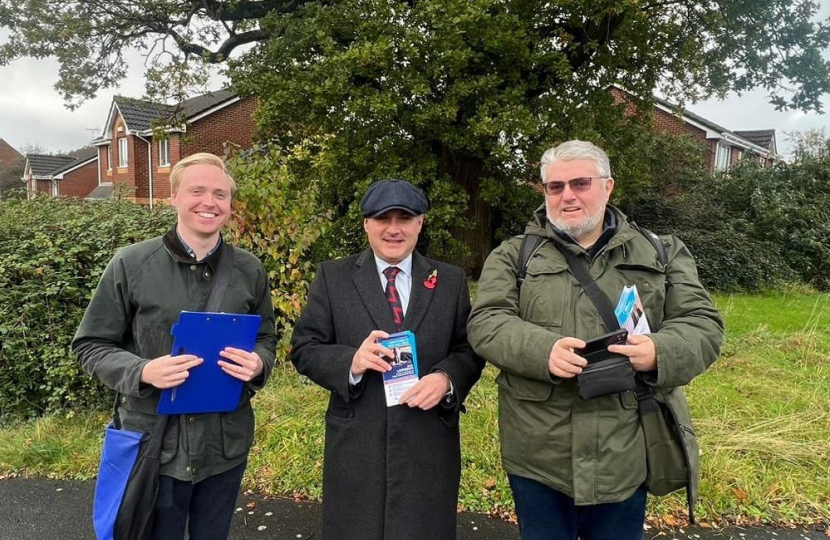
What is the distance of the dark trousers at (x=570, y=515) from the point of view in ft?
6.99

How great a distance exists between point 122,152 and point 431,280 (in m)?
32.2

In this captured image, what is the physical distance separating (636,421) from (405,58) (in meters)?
8.74

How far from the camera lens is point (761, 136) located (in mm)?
32438

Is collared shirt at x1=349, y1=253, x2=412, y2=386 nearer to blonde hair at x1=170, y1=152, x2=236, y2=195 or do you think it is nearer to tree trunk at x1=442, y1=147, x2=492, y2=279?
blonde hair at x1=170, y1=152, x2=236, y2=195

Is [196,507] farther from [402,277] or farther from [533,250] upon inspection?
[533,250]

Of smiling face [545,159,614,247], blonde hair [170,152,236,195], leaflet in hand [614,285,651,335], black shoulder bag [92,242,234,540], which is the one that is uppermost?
blonde hair [170,152,236,195]

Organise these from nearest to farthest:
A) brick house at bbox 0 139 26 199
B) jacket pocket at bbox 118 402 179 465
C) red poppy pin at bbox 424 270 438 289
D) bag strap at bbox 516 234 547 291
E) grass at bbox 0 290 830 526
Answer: jacket pocket at bbox 118 402 179 465 → bag strap at bbox 516 234 547 291 → red poppy pin at bbox 424 270 438 289 → grass at bbox 0 290 830 526 → brick house at bbox 0 139 26 199

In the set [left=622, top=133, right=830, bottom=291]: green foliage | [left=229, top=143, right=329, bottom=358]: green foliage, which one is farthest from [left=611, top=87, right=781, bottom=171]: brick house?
[left=229, top=143, right=329, bottom=358]: green foliage

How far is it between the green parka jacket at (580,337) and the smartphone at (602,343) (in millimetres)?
109

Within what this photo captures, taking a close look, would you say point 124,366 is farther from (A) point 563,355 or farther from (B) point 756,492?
(B) point 756,492

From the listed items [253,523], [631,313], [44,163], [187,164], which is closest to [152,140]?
[253,523]

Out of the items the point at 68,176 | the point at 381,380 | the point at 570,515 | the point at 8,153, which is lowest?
the point at 570,515

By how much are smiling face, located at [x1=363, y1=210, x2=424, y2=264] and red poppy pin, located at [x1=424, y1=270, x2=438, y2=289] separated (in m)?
0.15

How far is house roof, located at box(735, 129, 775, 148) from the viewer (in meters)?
31.5
